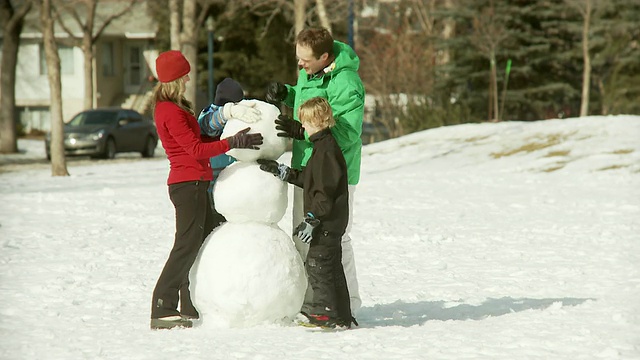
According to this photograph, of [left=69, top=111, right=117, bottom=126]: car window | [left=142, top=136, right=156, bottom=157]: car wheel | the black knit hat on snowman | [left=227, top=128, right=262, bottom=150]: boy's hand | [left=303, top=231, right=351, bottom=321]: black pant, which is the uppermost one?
the black knit hat on snowman

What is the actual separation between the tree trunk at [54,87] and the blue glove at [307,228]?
540 inches

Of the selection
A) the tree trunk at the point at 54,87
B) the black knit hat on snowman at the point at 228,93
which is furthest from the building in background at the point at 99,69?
the black knit hat on snowman at the point at 228,93

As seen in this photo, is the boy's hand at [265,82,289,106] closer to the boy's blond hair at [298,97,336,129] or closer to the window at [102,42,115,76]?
the boy's blond hair at [298,97,336,129]

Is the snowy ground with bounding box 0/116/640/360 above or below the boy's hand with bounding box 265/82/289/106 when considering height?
below

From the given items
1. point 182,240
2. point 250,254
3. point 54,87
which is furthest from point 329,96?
point 54,87

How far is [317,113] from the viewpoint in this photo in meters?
5.58

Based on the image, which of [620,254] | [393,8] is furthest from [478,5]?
[620,254]

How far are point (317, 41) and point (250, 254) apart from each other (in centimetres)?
134

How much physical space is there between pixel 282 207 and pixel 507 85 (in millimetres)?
30260

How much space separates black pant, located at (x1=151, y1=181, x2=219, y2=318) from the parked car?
64.6 ft

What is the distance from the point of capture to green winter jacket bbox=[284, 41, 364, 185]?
5.77 meters

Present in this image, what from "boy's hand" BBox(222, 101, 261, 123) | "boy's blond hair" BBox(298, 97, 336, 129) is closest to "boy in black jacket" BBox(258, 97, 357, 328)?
"boy's blond hair" BBox(298, 97, 336, 129)

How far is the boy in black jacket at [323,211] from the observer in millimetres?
5621

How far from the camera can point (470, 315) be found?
6.43 meters
